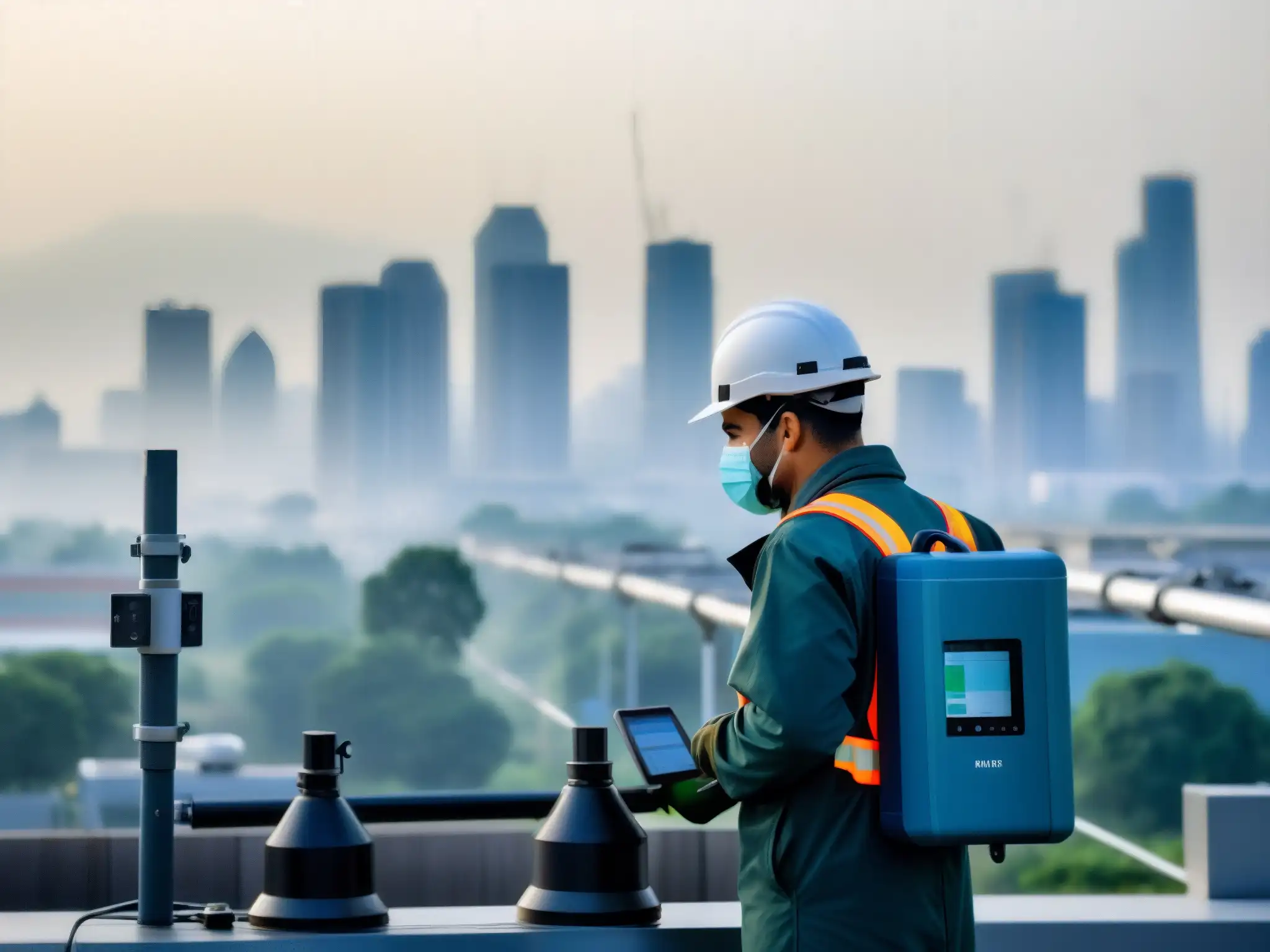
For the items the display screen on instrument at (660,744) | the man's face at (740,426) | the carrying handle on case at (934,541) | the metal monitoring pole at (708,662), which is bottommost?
the metal monitoring pole at (708,662)

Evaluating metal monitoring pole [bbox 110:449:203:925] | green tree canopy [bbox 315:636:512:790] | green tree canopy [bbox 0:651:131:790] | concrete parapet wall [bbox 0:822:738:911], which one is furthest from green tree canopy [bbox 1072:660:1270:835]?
metal monitoring pole [bbox 110:449:203:925]

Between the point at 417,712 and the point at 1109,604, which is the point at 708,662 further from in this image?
the point at 417,712

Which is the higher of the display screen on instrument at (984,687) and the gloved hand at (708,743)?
the display screen on instrument at (984,687)

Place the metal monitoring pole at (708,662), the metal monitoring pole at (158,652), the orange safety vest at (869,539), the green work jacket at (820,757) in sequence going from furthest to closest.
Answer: the metal monitoring pole at (708,662) < the metal monitoring pole at (158,652) < the orange safety vest at (869,539) < the green work jacket at (820,757)

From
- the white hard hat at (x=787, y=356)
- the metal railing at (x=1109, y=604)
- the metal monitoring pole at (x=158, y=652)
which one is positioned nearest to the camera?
the white hard hat at (x=787, y=356)

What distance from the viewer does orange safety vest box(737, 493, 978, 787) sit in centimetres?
168

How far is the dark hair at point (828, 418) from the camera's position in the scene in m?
1.80

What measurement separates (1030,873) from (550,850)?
3997cm

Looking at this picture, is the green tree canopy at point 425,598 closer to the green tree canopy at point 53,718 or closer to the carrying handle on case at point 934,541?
the green tree canopy at point 53,718

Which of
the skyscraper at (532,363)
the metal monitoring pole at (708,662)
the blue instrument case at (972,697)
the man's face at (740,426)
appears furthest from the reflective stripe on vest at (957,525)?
the skyscraper at (532,363)

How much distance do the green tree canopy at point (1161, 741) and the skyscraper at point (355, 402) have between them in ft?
54.4

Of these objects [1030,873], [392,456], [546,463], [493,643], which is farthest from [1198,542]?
[493,643]

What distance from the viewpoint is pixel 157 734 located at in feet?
6.73

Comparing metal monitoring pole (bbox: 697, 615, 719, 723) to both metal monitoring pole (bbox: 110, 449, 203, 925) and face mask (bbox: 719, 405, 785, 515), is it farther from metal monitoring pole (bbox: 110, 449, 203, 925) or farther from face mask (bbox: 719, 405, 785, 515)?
face mask (bbox: 719, 405, 785, 515)
